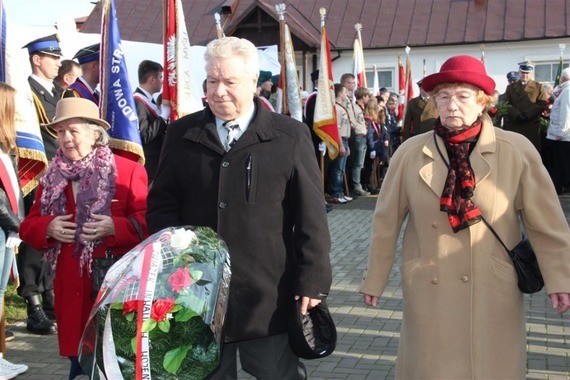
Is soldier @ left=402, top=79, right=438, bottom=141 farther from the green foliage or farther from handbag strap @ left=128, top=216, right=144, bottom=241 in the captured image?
the green foliage

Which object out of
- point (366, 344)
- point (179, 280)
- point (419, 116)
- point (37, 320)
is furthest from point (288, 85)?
point (179, 280)

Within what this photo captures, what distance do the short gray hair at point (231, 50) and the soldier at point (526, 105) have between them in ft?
37.0

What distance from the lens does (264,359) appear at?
3637 millimetres

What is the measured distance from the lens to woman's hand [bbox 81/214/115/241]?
169 inches

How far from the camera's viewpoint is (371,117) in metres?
16.2

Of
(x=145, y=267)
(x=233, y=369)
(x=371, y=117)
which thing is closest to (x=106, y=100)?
(x=233, y=369)

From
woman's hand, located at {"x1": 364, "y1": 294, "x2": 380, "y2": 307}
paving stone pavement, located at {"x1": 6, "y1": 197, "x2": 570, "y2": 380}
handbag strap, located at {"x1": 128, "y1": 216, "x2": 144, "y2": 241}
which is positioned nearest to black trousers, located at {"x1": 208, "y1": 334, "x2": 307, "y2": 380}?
woman's hand, located at {"x1": 364, "y1": 294, "x2": 380, "y2": 307}

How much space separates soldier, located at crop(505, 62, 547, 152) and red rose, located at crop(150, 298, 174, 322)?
12110mm

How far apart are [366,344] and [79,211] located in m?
2.64

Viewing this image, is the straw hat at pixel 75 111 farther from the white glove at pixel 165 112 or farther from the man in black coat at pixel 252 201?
the white glove at pixel 165 112

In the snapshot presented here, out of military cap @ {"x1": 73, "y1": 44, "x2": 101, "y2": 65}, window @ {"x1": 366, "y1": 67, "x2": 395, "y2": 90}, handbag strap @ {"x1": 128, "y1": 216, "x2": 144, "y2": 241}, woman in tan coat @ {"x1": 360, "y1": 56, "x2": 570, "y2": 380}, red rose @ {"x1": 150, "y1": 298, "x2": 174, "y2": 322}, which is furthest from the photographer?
window @ {"x1": 366, "y1": 67, "x2": 395, "y2": 90}

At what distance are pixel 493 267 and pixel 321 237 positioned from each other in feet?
2.50

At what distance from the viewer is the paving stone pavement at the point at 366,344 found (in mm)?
5539

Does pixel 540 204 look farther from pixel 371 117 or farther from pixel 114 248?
pixel 371 117
